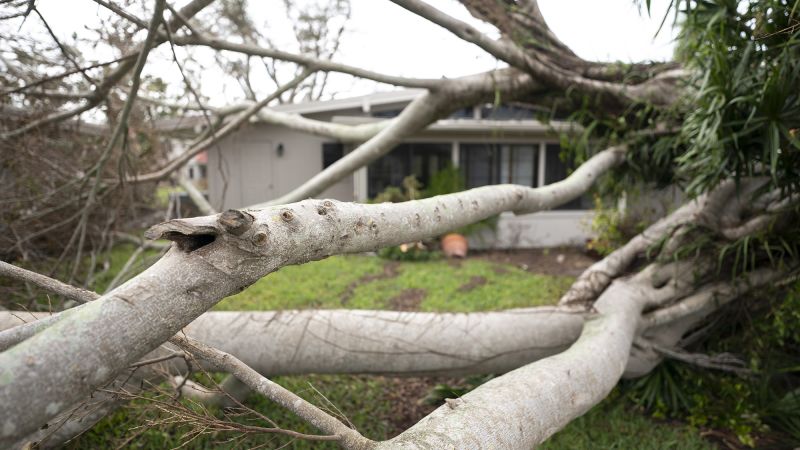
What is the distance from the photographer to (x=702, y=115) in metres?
3.02

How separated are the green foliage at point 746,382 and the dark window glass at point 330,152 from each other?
8580 mm

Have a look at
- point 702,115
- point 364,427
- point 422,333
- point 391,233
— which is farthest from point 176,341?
point 702,115

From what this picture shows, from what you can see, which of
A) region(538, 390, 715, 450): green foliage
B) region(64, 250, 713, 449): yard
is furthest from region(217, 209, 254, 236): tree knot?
region(538, 390, 715, 450): green foliage

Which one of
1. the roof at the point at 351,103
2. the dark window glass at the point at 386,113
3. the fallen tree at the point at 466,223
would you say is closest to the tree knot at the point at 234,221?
the fallen tree at the point at 466,223

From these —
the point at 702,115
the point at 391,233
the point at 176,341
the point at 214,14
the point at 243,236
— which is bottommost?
the point at 176,341

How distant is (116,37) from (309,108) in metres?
6.69

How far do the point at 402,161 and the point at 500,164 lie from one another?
7.87 ft


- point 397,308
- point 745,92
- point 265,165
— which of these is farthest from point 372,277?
point 745,92

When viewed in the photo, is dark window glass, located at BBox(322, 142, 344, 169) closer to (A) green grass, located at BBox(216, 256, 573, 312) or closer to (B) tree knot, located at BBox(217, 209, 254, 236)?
(A) green grass, located at BBox(216, 256, 573, 312)

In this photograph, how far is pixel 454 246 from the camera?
8891 mm

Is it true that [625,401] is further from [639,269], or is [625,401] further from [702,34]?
Result: [702,34]

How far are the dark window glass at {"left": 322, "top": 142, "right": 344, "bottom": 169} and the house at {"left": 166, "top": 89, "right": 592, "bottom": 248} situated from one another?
0.02 m

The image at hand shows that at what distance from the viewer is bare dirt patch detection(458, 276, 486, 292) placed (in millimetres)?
6684

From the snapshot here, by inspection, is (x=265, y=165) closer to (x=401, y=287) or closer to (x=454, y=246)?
(x=454, y=246)
